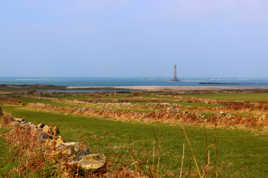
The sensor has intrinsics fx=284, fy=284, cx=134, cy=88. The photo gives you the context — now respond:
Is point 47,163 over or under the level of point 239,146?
over

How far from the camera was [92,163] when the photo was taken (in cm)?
891

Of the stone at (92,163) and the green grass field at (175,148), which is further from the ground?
the stone at (92,163)

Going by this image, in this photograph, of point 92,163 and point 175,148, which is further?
point 175,148

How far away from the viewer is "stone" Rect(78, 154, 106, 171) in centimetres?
877

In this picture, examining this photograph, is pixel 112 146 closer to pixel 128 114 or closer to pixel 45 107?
pixel 128 114

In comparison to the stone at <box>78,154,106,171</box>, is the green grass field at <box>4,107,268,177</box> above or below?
below

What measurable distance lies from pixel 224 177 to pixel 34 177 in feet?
21.5

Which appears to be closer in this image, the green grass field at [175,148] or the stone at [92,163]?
the stone at [92,163]

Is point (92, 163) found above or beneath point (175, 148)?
above

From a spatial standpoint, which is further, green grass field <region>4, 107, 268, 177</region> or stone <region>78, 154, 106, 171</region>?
green grass field <region>4, 107, 268, 177</region>

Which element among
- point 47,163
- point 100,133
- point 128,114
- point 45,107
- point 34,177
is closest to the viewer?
point 34,177

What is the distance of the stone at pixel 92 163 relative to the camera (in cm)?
877

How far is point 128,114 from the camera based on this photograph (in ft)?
95.6

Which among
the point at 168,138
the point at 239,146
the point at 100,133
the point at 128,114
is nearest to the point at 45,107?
the point at 128,114
